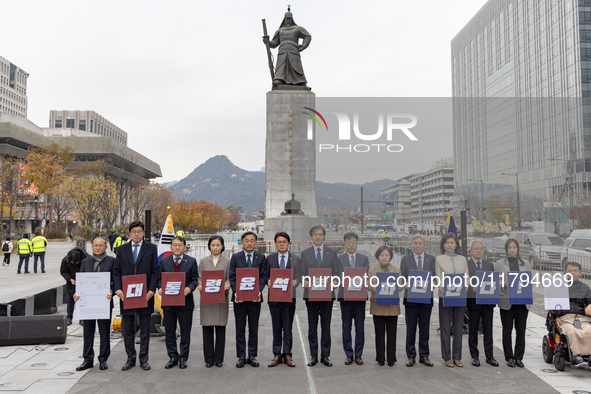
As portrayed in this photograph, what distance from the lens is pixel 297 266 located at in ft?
23.1

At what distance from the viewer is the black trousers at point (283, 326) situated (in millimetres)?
6906

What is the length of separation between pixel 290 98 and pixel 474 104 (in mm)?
98428

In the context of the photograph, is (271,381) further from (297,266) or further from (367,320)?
(367,320)

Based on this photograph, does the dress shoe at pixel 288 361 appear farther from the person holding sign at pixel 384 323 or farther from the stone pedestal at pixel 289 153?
the stone pedestal at pixel 289 153

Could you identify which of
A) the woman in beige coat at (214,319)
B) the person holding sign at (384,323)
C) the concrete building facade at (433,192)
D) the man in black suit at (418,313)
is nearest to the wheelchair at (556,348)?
the man in black suit at (418,313)

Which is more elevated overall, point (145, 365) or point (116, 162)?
point (116, 162)

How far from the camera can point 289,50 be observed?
2366 cm

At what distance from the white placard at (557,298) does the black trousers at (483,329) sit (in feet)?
2.64

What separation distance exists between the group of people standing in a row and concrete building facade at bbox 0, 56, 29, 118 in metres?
155

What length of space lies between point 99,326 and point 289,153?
58.1ft

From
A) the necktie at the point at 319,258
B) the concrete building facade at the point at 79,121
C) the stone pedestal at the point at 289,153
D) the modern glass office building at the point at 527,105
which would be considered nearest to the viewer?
the necktie at the point at 319,258

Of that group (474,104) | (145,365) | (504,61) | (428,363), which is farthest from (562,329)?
(474,104)

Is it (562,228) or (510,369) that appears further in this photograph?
(562,228)

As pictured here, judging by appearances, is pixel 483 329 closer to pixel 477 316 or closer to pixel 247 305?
pixel 477 316
